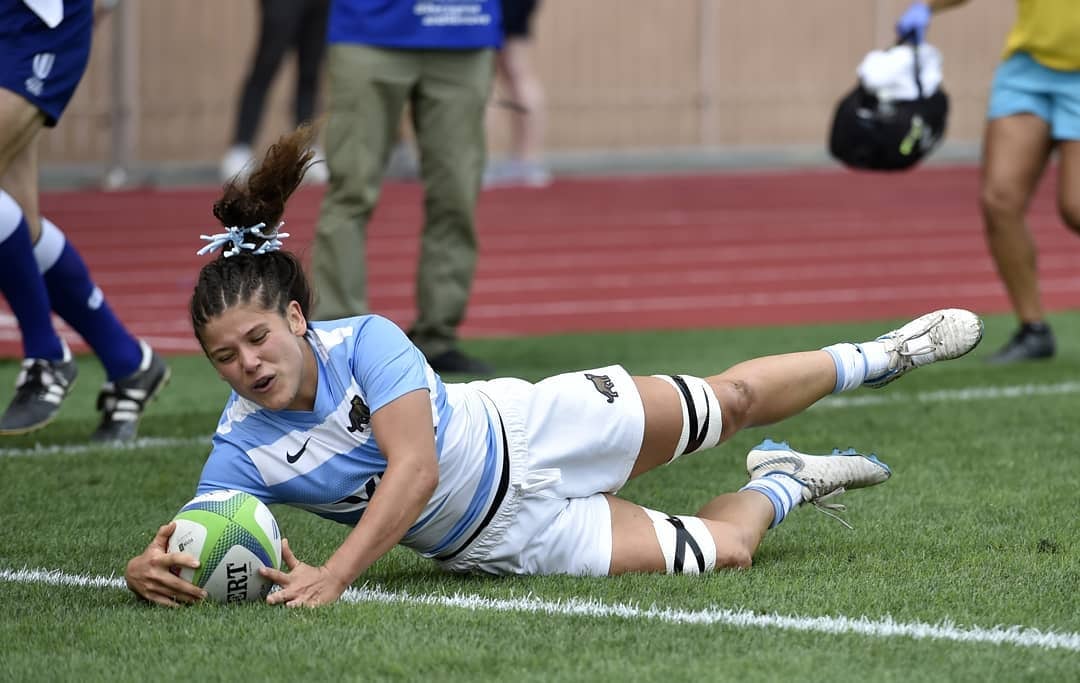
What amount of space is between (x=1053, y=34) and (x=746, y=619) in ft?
15.2

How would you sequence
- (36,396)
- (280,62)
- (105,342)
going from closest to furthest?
(36,396) → (105,342) → (280,62)

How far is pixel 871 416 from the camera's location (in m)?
6.60

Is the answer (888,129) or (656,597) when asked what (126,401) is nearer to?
(656,597)

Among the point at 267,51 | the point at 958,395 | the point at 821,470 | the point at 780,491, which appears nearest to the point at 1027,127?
the point at 958,395

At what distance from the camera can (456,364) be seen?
25.8 ft

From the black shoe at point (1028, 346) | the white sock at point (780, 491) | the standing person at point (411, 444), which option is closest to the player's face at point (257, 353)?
the standing person at point (411, 444)

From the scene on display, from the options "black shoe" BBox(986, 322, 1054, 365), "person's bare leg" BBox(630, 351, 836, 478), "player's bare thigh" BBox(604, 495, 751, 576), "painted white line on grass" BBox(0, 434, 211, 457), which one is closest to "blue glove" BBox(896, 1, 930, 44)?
"black shoe" BBox(986, 322, 1054, 365)

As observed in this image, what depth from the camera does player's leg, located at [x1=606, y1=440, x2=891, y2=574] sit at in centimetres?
416

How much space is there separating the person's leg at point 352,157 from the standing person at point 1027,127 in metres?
2.13

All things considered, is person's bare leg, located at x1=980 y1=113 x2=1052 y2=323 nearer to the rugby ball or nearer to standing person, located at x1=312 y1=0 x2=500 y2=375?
standing person, located at x1=312 y1=0 x2=500 y2=375

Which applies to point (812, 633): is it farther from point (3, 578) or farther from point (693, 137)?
point (693, 137)

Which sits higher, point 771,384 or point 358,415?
point 358,415

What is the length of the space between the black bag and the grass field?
5.98 feet

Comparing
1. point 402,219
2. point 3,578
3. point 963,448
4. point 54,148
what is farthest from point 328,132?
point 54,148
